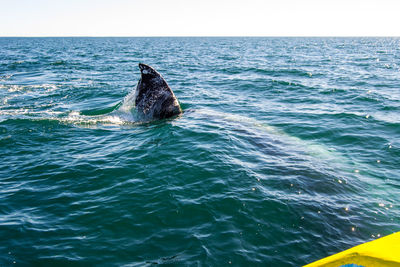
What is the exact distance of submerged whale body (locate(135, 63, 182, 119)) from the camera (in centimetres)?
1273

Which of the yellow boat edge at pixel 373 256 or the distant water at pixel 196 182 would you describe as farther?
the distant water at pixel 196 182

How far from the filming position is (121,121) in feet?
45.8

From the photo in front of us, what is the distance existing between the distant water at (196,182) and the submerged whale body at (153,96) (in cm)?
65

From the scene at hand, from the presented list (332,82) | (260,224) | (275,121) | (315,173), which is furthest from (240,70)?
(260,224)

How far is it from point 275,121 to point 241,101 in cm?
478

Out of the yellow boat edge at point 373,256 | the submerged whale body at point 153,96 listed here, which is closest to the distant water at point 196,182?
the submerged whale body at point 153,96

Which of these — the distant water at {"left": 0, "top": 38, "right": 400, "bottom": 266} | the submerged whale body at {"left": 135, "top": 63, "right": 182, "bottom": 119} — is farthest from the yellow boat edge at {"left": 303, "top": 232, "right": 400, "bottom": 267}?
the submerged whale body at {"left": 135, "top": 63, "right": 182, "bottom": 119}

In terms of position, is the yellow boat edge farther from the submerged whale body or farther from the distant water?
the submerged whale body

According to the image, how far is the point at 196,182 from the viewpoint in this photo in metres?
8.19

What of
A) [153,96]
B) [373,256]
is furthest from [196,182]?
[153,96]

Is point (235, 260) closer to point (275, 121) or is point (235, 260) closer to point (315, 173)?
point (315, 173)

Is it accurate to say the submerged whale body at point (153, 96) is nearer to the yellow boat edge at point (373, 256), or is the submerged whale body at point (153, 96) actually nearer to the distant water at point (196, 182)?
the distant water at point (196, 182)

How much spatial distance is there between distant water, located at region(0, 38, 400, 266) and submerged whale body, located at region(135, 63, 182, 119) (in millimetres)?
648

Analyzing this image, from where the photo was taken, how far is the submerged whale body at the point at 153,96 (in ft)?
41.8
